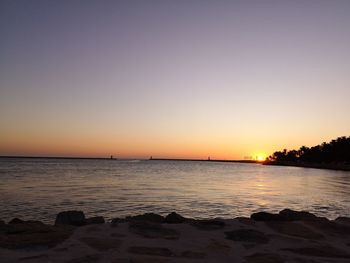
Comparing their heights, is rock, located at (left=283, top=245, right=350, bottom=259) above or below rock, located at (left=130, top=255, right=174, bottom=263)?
above

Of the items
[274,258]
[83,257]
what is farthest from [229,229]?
[83,257]

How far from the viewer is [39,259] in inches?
182

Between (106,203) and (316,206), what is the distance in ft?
39.2

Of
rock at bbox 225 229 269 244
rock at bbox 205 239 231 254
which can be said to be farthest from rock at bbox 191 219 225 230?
rock at bbox 205 239 231 254

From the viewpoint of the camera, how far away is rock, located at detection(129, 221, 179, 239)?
19.4ft

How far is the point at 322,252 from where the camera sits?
17.4ft

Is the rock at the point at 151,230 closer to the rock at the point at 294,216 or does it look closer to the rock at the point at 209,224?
the rock at the point at 209,224

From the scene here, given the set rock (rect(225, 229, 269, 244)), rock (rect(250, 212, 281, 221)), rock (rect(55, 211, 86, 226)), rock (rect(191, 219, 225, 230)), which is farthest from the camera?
rock (rect(250, 212, 281, 221))

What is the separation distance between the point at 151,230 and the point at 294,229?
258cm

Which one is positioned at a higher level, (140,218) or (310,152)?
(310,152)

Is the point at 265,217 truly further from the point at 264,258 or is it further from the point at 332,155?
the point at 332,155

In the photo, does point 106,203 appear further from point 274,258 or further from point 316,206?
point 274,258

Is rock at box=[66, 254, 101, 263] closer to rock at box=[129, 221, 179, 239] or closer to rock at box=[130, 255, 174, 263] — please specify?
rock at box=[130, 255, 174, 263]

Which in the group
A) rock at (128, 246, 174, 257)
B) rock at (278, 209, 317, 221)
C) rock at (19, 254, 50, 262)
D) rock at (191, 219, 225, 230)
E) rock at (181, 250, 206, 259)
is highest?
rock at (278, 209, 317, 221)
